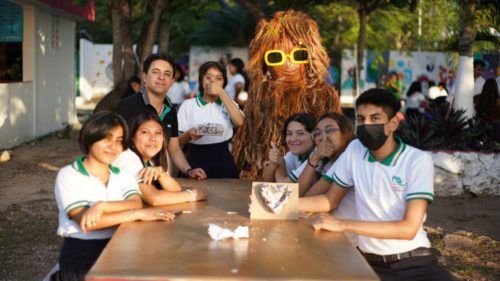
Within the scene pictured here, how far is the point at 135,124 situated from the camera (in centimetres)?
399

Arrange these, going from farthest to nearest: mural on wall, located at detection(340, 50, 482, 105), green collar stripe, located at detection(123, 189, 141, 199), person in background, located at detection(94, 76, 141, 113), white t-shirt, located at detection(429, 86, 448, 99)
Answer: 1. mural on wall, located at detection(340, 50, 482, 105)
2. white t-shirt, located at detection(429, 86, 448, 99)
3. person in background, located at detection(94, 76, 141, 113)
4. green collar stripe, located at detection(123, 189, 141, 199)

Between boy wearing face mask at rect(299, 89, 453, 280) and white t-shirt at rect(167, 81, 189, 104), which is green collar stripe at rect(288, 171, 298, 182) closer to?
boy wearing face mask at rect(299, 89, 453, 280)

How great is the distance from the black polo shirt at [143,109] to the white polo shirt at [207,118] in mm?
402

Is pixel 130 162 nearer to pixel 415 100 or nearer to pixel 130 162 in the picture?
pixel 130 162

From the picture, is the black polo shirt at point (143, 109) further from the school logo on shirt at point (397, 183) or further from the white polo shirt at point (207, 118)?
the school logo on shirt at point (397, 183)

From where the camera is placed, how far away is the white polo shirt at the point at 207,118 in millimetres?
5566

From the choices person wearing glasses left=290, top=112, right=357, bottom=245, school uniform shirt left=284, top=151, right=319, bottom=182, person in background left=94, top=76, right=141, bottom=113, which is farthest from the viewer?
person in background left=94, top=76, right=141, bottom=113

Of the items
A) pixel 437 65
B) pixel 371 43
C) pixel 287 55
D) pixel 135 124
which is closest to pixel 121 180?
pixel 135 124

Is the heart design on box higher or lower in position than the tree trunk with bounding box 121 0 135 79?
lower

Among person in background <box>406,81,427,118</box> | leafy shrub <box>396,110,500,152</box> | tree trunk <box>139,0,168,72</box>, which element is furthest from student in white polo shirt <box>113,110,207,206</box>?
person in background <box>406,81,427,118</box>

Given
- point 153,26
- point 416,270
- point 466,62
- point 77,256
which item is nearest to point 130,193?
point 77,256

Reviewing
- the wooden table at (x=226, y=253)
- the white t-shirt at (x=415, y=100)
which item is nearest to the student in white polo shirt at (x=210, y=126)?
the wooden table at (x=226, y=253)

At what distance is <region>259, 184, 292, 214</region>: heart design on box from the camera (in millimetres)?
3504

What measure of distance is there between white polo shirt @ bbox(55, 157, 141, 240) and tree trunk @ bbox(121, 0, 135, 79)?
9.18m
